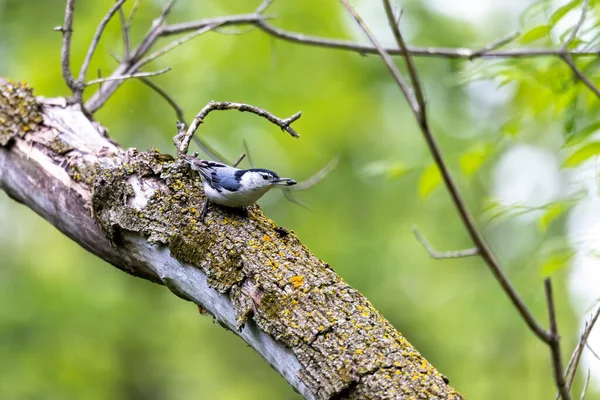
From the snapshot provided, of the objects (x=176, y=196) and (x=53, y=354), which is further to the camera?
(x=53, y=354)

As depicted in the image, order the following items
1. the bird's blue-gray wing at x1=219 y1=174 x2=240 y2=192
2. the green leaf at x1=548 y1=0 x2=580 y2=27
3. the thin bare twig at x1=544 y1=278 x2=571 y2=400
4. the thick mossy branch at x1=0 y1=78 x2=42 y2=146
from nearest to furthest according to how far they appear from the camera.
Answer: the thin bare twig at x1=544 y1=278 x2=571 y2=400 < the green leaf at x1=548 y1=0 x2=580 y2=27 < the bird's blue-gray wing at x1=219 y1=174 x2=240 y2=192 < the thick mossy branch at x1=0 y1=78 x2=42 y2=146

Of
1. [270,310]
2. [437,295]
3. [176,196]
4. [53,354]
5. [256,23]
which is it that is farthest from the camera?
[437,295]

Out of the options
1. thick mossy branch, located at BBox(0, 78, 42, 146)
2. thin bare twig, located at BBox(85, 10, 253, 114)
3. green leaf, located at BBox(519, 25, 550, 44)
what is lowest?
thick mossy branch, located at BBox(0, 78, 42, 146)

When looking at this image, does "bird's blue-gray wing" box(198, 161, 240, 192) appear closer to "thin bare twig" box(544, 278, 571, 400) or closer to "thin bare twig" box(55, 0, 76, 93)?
"thin bare twig" box(55, 0, 76, 93)

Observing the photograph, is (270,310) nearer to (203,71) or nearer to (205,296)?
(205,296)

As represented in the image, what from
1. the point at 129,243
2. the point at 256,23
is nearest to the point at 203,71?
the point at 256,23

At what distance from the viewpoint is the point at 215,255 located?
2.11 meters

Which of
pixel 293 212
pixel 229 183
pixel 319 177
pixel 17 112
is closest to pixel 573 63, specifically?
pixel 229 183

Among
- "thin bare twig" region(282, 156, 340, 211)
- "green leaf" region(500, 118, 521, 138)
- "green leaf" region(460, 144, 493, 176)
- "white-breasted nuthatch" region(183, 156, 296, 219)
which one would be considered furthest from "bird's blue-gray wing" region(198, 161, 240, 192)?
"green leaf" region(500, 118, 521, 138)

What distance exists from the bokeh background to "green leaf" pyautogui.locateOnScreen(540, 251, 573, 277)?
302cm

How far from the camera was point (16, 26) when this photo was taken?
22.9 feet

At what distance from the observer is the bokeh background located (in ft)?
21.8

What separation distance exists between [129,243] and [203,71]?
15.5ft

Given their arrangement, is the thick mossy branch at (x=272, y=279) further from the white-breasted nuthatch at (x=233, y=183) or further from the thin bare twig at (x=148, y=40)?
the thin bare twig at (x=148, y=40)
